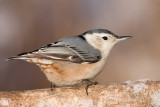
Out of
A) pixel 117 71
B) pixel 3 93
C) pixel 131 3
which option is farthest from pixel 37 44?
pixel 3 93

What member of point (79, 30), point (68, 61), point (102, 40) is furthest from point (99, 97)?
point (79, 30)

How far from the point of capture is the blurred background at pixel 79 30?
4809mm

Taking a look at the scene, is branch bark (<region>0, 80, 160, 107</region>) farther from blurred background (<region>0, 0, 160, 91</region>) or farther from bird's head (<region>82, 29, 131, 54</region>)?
blurred background (<region>0, 0, 160, 91</region>)

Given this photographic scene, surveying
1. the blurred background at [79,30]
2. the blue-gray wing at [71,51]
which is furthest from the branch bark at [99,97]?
the blurred background at [79,30]

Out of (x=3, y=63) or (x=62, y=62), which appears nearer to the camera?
(x=62, y=62)

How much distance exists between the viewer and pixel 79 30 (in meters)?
5.09

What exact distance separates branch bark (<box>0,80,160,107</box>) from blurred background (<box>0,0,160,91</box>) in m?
1.68

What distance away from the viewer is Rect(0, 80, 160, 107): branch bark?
3.02 meters

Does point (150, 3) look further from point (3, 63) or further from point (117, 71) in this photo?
point (3, 63)

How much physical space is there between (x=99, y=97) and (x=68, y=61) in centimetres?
42

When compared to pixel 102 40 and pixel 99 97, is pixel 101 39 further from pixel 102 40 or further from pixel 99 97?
pixel 99 97

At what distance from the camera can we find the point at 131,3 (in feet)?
17.9

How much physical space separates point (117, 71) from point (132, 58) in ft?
0.93

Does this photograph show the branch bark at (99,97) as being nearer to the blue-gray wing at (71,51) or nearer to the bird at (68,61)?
the bird at (68,61)
